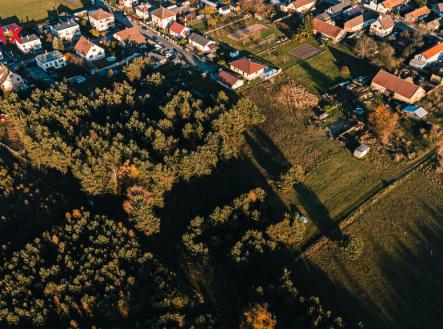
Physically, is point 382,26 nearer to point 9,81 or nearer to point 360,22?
point 360,22

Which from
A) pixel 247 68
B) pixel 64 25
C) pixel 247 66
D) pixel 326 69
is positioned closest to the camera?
pixel 247 68

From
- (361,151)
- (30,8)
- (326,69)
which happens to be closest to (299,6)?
(326,69)

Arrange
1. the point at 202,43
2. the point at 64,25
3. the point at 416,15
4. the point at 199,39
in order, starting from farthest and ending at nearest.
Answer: the point at 416,15 < the point at 64,25 < the point at 199,39 < the point at 202,43

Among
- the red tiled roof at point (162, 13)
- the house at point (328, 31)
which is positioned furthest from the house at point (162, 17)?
the house at point (328, 31)

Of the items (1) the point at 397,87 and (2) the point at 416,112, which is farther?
(1) the point at 397,87

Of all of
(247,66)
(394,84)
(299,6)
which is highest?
(299,6)

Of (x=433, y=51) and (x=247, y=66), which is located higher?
(x=433, y=51)
